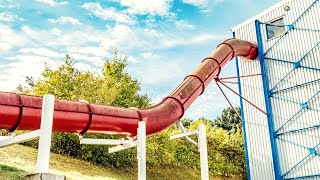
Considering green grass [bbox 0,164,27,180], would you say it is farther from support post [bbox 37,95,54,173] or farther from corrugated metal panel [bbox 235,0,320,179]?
corrugated metal panel [bbox 235,0,320,179]

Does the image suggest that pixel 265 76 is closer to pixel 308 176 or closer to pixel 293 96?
pixel 293 96

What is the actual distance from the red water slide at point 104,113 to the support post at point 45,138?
1407 millimetres

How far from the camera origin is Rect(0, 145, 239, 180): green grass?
13.8 m

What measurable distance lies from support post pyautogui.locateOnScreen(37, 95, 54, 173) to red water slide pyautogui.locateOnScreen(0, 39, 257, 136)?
141 centimetres

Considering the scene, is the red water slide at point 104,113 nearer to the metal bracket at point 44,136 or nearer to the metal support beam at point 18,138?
the metal support beam at point 18,138

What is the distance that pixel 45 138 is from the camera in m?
6.18

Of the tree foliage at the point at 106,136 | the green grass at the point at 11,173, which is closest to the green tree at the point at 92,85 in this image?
the tree foliage at the point at 106,136

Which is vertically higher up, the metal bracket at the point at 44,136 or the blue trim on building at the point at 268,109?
the blue trim on building at the point at 268,109

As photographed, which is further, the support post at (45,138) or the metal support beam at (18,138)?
the metal support beam at (18,138)

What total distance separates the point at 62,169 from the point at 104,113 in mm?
8342

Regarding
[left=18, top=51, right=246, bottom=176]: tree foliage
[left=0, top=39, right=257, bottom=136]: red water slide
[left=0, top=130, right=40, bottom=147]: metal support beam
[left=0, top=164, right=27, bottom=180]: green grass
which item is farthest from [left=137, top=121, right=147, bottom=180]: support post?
[left=18, top=51, right=246, bottom=176]: tree foliage

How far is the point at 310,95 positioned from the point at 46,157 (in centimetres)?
1170

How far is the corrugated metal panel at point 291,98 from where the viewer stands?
14234mm

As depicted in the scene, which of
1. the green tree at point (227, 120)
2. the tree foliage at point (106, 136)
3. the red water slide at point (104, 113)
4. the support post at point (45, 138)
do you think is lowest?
the support post at point (45, 138)
